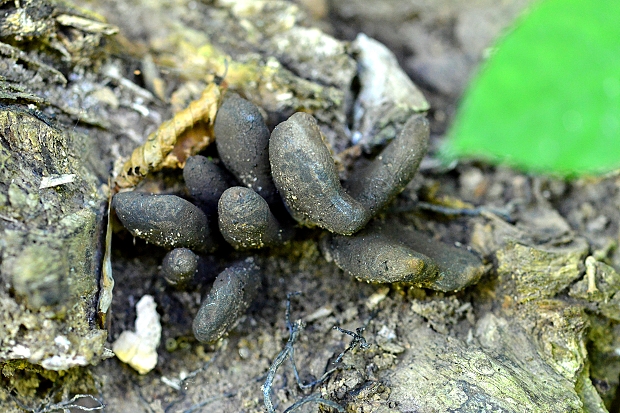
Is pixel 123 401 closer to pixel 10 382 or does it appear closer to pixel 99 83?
pixel 10 382

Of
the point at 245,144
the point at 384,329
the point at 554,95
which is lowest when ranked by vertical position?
the point at 384,329

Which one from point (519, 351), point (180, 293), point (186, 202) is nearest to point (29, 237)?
point (186, 202)

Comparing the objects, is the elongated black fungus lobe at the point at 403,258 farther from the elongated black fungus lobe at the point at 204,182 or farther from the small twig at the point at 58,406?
the small twig at the point at 58,406

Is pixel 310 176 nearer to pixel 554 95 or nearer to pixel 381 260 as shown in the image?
pixel 381 260

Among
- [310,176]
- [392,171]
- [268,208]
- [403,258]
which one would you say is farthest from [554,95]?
[268,208]

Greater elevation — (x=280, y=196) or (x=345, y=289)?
(x=280, y=196)

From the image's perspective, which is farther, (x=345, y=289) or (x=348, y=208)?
(x=345, y=289)
